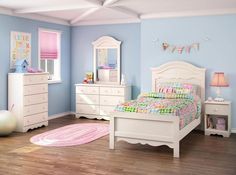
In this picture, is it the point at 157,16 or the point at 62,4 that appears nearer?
the point at 62,4

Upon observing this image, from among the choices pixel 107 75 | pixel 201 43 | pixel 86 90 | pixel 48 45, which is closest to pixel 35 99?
pixel 86 90

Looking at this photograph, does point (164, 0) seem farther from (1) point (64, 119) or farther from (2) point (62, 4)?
(1) point (64, 119)

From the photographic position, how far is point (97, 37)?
25.3ft

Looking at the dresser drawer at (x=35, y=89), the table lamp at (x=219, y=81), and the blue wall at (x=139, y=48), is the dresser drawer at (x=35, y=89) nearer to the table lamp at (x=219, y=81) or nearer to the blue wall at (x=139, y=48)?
the blue wall at (x=139, y=48)

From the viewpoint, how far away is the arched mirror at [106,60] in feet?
24.6

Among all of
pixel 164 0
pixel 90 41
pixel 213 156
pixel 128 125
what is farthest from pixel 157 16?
pixel 213 156

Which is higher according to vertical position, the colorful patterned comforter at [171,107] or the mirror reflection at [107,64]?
the mirror reflection at [107,64]

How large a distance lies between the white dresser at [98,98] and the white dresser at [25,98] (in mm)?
1399

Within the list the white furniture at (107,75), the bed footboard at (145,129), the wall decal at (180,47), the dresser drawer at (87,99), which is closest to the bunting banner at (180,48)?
the wall decal at (180,47)

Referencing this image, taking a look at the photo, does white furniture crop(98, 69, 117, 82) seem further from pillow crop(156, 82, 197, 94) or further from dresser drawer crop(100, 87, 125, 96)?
pillow crop(156, 82, 197, 94)

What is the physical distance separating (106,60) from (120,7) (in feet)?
6.52

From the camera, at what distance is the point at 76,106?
7.63 m

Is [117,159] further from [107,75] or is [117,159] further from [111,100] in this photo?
[107,75]

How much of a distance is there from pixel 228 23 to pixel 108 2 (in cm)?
239
